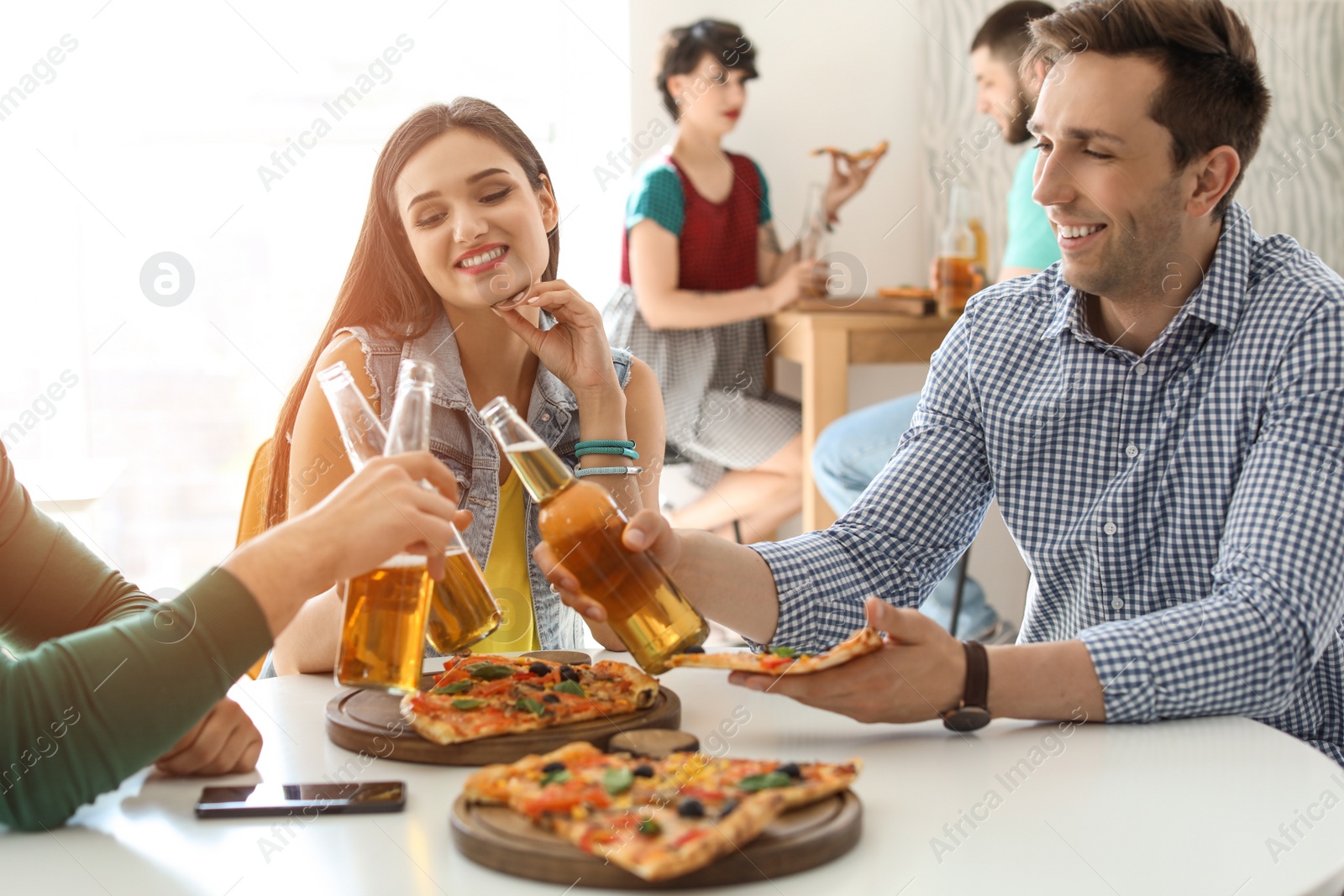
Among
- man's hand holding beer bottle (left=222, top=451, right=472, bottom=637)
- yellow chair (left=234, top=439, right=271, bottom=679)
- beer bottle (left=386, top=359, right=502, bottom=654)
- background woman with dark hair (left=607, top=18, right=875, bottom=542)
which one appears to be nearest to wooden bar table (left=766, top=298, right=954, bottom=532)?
background woman with dark hair (left=607, top=18, right=875, bottom=542)

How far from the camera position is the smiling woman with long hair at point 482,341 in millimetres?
1565

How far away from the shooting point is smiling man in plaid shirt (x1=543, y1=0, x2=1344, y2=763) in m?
1.26

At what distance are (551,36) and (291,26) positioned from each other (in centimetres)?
75

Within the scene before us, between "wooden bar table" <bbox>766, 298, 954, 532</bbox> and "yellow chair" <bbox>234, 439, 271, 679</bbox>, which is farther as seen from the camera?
"wooden bar table" <bbox>766, 298, 954, 532</bbox>

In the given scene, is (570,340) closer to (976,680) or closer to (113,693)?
(976,680)

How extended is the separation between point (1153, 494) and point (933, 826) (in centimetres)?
69

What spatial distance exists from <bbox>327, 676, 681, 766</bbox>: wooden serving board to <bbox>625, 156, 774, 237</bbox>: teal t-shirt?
7.97 feet

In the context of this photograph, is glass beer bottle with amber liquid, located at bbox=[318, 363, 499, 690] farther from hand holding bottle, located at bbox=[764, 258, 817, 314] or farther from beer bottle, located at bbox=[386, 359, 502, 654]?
hand holding bottle, located at bbox=[764, 258, 817, 314]

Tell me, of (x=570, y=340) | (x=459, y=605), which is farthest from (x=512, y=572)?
(x=459, y=605)

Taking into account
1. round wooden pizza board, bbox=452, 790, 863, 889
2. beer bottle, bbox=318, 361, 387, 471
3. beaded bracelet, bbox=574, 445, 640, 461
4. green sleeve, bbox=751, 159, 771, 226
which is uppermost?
green sleeve, bbox=751, 159, 771, 226

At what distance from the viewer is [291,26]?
3535 millimetres

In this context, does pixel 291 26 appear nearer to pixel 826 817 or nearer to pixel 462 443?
pixel 462 443

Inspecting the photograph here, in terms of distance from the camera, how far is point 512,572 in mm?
1565

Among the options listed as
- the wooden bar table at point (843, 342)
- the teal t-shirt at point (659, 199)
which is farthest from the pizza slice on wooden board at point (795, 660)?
the teal t-shirt at point (659, 199)
